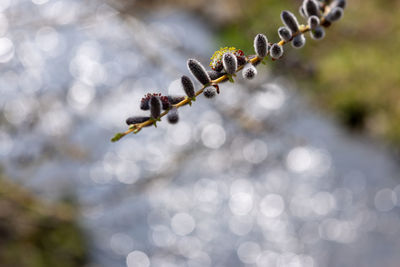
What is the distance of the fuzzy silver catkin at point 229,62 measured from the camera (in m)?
1.37

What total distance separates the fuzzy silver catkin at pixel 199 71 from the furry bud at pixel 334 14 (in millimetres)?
581

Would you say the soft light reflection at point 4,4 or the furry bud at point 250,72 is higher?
the soft light reflection at point 4,4

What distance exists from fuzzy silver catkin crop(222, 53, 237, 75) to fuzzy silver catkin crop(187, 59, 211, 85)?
0.25 feet

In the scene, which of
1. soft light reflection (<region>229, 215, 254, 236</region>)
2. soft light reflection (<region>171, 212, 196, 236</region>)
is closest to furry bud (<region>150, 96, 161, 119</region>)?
soft light reflection (<region>171, 212, 196, 236</region>)

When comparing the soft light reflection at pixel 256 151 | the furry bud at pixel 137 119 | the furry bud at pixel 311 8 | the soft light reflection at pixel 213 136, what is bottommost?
the furry bud at pixel 137 119

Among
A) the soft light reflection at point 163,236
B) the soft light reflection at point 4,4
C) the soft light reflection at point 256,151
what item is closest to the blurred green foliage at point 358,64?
the soft light reflection at point 256,151

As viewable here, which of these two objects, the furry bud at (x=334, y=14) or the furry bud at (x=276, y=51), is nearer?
the furry bud at (x=276, y=51)

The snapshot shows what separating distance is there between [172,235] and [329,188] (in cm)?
333

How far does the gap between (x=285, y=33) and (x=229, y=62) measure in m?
0.29

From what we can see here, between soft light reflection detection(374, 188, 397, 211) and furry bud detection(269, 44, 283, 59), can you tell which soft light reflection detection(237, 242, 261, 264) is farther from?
furry bud detection(269, 44, 283, 59)

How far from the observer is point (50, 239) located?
6.06 metres

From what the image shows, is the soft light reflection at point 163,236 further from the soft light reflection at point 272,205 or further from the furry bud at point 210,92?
the furry bud at point 210,92

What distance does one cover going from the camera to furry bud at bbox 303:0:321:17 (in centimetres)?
161

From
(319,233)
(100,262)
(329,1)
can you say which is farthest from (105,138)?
(329,1)
